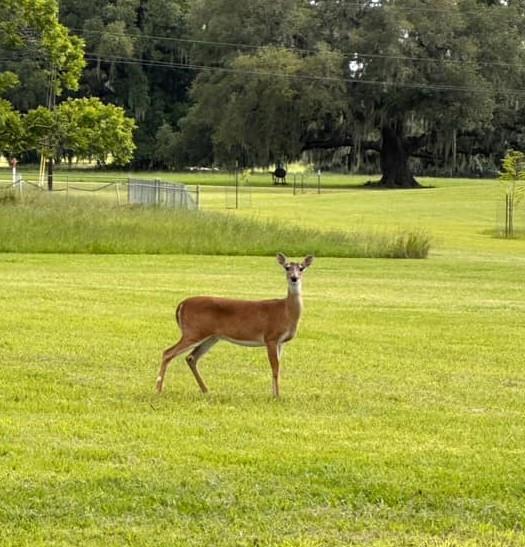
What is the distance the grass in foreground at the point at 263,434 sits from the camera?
5633 millimetres

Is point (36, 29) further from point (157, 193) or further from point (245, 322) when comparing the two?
point (245, 322)

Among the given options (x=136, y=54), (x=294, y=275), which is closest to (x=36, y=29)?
(x=294, y=275)

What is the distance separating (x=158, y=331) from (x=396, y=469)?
6676 millimetres

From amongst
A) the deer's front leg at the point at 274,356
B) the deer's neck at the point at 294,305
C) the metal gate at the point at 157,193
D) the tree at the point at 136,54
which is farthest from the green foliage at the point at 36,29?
the tree at the point at 136,54

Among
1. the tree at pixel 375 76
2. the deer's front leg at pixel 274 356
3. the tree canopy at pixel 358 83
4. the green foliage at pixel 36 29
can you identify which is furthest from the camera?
the tree canopy at pixel 358 83

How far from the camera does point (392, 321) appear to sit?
14.9 meters

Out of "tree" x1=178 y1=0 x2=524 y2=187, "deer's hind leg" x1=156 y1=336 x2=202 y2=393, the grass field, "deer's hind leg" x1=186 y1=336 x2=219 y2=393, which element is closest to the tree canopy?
"tree" x1=178 y1=0 x2=524 y2=187

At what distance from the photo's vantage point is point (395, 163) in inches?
2768

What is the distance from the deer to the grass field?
454 mm

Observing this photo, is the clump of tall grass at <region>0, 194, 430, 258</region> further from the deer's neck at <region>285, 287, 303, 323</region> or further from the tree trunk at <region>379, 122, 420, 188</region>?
the tree trunk at <region>379, 122, 420, 188</region>

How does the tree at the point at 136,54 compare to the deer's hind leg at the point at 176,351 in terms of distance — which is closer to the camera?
the deer's hind leg at the point at 176,351

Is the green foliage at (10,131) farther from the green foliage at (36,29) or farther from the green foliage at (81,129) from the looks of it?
the green foliage at (36,29)

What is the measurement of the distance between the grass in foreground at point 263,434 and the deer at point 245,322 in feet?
1.51

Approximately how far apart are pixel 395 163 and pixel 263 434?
63.8 m
